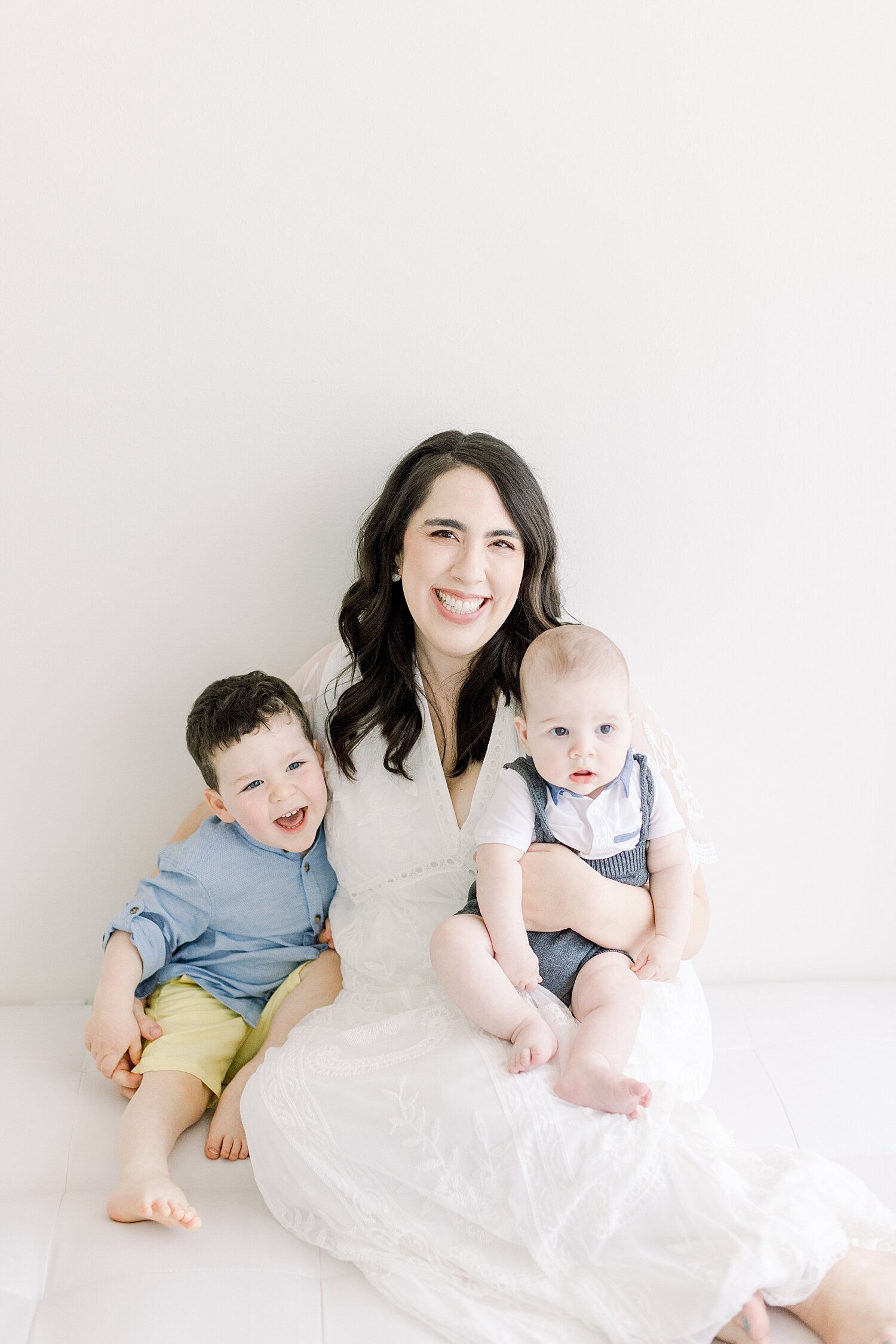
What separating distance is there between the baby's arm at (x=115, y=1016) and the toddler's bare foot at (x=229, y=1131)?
0.17m

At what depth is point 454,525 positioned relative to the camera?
5.16 ft

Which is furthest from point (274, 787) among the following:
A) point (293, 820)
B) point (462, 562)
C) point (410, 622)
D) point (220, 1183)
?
point (220, 1183)

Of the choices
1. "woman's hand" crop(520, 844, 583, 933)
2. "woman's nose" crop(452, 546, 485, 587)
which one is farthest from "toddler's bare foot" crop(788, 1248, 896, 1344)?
"woman's nose" crop(452, 546, 485, 587)

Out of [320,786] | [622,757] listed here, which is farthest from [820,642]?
[320,786]

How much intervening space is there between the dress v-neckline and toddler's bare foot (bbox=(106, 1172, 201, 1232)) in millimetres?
630

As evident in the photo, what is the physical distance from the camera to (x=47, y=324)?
1678 mm

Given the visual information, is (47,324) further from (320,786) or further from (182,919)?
(182,919)

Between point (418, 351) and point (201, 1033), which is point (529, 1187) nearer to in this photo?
point (201, 1033)

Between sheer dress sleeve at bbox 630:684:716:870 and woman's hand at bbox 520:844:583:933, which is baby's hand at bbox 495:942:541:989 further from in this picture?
sheer dress sleeve at bbox 630:684:716:870

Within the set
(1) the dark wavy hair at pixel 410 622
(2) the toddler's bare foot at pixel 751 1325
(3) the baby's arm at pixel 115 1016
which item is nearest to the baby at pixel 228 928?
(3) the baby's arm at pixel 115 1016

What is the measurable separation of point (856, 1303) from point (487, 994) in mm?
535

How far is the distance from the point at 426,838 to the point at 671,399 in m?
0.86

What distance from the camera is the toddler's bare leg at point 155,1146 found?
131 cm

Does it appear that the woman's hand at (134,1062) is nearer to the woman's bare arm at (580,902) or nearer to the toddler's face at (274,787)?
the toddler's face at (274,787)
